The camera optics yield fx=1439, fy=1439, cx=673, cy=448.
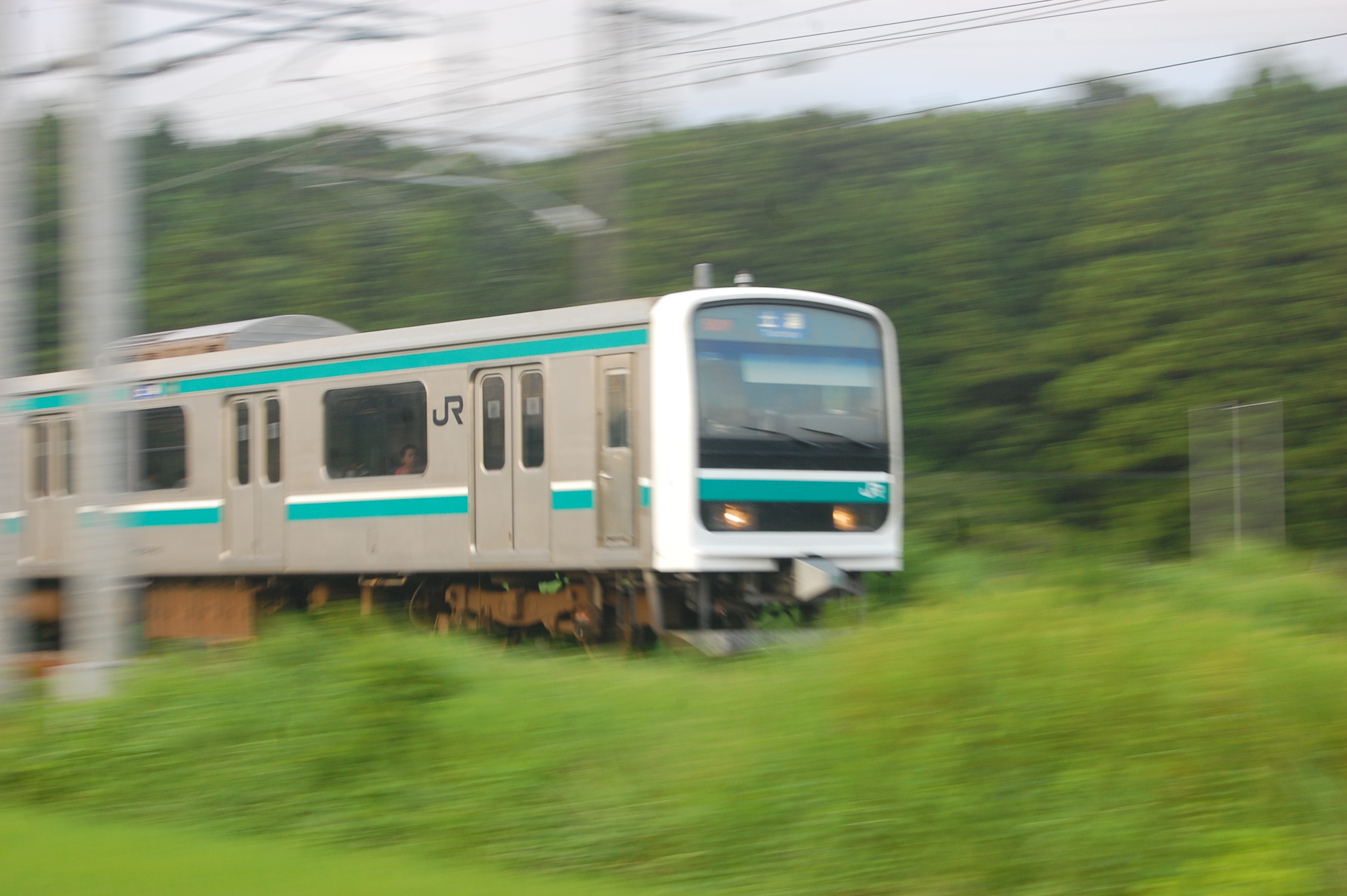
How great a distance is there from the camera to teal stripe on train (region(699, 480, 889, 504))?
422 inches

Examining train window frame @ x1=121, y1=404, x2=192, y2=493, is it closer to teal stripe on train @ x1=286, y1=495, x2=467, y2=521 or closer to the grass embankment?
teal stripe on train @ x1=286, y1=495, x2=467, y2=521

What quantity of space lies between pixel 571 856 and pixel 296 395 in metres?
8.84

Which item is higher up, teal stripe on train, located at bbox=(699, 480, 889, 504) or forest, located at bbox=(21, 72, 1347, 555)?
forest, located at bbox=(21, 72, 1347, 555)

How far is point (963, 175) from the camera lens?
2314 cm

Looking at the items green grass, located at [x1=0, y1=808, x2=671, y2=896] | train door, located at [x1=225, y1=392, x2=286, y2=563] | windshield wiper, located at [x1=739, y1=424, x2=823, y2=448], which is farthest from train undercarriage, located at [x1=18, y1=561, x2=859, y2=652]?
green grass, located at [x1=0, y1=808, x2=671, y2=896]

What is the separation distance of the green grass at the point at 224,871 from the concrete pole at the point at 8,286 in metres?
3.42

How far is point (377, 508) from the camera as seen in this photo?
12797 millimetres

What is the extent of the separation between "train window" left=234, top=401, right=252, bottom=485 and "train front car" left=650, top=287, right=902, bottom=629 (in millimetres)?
5116

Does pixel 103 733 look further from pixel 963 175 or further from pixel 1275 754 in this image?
pixel 963 175

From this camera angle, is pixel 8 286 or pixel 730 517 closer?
pixel 8 286

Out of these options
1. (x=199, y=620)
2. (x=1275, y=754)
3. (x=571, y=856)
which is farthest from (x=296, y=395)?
(x=1275, y=754)

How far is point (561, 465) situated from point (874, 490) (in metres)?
2.53

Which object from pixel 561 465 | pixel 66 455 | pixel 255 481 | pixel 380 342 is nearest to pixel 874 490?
pixel 561 465

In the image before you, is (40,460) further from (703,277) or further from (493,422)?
(703,277)
